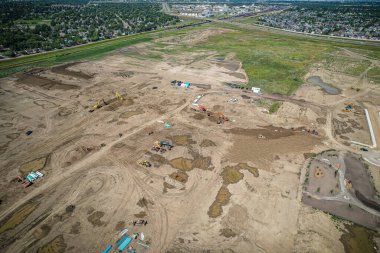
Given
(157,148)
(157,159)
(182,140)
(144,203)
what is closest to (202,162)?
(182,140)

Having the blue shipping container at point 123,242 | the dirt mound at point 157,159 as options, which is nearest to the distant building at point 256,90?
the dirt mound at point 157,159

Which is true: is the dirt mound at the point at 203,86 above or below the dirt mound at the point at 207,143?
above

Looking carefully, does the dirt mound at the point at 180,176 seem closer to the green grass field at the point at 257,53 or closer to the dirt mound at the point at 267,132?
the dirt mound at the point at 267,132

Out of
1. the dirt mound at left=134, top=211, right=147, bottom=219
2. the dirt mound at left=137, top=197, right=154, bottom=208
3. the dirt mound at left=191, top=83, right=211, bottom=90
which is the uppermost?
the dirt mound at left=191, top=83, right=211, bottom=90

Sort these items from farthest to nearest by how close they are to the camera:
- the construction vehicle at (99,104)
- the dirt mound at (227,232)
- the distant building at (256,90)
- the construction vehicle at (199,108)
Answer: the distant building at (256,90)
the construction vehicle at (99,104)
the construction vehicle at (199,108)
the dirt mound at (227,232)

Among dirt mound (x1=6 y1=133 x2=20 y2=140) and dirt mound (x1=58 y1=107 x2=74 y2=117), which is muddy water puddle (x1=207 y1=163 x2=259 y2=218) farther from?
dirt mound (x1=6 y1=133 x2=20 y2=140)

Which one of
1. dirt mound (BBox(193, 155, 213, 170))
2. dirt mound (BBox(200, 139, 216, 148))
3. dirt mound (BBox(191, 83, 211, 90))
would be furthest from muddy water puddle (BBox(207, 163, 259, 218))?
dirt mound (BBox(191, 83, 211, 90))
